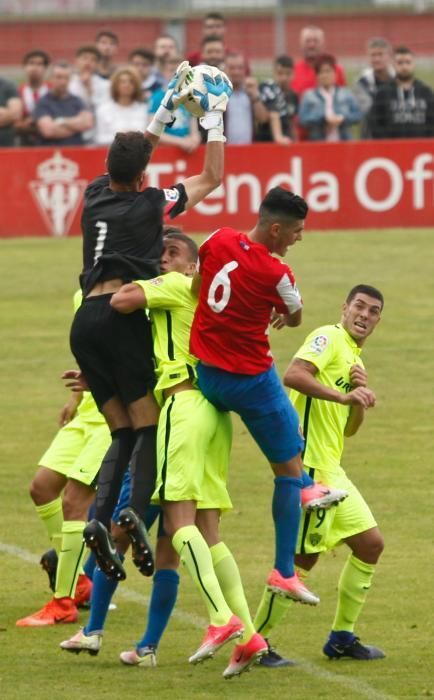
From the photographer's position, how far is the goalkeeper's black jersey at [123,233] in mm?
8719

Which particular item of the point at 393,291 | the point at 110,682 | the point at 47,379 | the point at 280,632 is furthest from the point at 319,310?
the point at 110,682

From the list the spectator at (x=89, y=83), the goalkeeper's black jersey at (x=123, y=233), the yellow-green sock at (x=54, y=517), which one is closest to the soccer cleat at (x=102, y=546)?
the goalkeeper's black jersey at (x=123, y=233)

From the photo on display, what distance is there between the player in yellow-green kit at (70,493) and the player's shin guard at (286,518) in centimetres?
153

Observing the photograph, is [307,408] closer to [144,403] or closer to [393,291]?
[144,403]

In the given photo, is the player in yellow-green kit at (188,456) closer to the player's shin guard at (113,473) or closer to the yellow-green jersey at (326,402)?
the player's shin guard at (113,473)

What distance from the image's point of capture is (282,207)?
8.45 meters

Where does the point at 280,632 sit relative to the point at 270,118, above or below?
below

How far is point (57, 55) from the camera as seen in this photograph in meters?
40.3

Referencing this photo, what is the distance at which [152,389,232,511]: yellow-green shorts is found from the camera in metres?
8.56

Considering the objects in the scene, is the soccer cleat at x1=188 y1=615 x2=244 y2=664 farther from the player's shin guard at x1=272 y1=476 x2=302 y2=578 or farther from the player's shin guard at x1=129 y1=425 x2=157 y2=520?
the player's shin guard at x1=129 y1=425 x2=157 y2=520

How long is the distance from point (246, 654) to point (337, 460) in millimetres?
1469

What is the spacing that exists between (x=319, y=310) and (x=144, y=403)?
10.3 m

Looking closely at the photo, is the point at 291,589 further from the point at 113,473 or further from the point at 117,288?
the point at 117,288

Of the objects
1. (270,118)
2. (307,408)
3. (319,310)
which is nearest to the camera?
(307,408)
